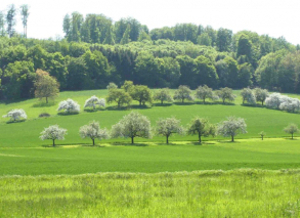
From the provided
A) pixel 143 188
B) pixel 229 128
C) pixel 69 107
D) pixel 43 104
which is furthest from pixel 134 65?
pixel 143 188

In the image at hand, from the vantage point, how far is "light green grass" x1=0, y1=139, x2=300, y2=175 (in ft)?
118

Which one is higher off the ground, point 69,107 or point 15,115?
point 69,107

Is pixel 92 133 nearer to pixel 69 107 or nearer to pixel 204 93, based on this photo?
pixel 69 107

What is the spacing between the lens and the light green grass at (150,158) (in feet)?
118

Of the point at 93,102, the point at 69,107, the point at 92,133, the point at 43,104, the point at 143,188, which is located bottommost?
the point at 92,133

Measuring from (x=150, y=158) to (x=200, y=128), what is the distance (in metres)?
26.0

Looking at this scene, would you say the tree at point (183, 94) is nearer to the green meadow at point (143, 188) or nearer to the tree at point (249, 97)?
the tree at point (249, 97)

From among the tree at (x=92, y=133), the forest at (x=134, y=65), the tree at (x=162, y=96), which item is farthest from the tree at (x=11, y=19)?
the tree at (x=92, y=133)

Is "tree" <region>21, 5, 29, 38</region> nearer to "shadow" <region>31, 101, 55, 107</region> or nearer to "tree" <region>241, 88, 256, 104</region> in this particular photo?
"shadow" <region>31, 101, 55, 107</region>

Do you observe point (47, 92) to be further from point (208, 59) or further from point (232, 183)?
point (232, 183)

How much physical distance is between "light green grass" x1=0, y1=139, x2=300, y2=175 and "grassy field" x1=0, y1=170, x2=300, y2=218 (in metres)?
11.1

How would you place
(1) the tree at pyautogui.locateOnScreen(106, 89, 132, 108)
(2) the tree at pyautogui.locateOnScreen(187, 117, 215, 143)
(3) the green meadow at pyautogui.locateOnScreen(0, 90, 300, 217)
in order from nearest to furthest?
1. (3) the green meadow at pyautogui.locateOnScreen(0, 90, 300, 217)
2. (2) the tree at pyautogui.locateOnScreen(187, 117, 215, 143)
3. (1) the tree at pyautogui.locateOnScreen(106, 89, 132, 108)

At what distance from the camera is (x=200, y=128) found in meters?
70.1

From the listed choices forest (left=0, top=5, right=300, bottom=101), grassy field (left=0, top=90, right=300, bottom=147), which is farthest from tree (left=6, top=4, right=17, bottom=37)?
grassy field (left=0, top=90, right=300, bottom=147)
